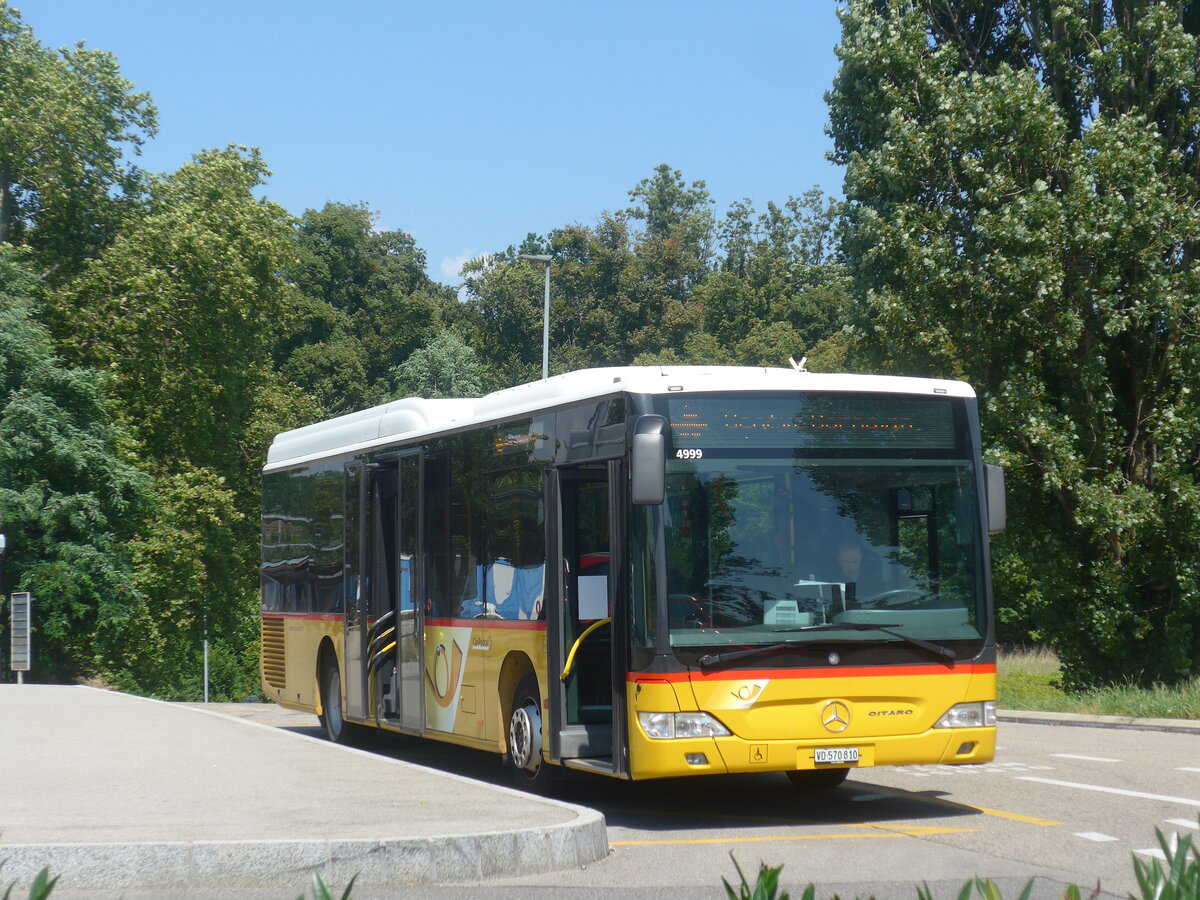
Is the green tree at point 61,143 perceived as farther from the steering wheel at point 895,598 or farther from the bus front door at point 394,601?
the steering wheel at point 895,598

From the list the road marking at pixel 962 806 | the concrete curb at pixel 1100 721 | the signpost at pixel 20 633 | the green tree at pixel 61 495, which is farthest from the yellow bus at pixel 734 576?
the green tree at pixel 61 495

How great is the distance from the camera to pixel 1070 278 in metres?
25.4

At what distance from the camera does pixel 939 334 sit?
26.5 metres

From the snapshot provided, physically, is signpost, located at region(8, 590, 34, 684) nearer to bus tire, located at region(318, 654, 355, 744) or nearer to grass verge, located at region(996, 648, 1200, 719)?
bus tire, located at region(318, 654, 355, 744)

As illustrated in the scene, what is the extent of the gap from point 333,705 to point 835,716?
787 centimetres

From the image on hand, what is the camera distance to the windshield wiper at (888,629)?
34.2 ft

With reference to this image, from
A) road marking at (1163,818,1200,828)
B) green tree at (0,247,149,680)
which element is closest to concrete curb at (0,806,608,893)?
road marking at (1163,818,1200,828)

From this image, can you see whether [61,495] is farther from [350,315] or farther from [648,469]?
[350,315]

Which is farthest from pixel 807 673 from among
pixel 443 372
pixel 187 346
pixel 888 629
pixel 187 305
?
pixel 443 372

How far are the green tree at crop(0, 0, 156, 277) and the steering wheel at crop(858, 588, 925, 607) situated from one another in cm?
3473

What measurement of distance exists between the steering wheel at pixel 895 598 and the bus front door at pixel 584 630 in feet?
5.74

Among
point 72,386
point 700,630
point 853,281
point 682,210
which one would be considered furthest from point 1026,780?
point 682,210

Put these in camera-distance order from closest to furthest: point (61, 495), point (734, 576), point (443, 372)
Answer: point (734, 576) → point (61, 495) → point (443, 372)

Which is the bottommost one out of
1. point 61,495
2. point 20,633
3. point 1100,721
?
point 1100,721
